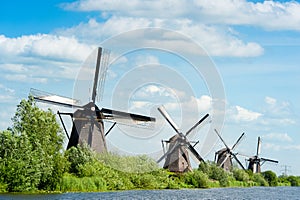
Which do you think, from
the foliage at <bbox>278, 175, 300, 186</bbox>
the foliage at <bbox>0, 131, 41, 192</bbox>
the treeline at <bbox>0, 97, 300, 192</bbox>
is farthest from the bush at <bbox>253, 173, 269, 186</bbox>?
the foliage at <bbox>0, 131, 41, 192</bbox>

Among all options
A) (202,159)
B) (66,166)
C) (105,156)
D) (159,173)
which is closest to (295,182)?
(202,159)

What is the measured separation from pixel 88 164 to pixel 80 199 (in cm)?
1167

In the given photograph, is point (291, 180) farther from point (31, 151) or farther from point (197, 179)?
point (31, 151)

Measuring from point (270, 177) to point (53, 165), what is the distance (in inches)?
2788

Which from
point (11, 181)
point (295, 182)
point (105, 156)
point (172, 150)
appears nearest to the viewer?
point (11, 181)

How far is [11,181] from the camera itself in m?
38.2

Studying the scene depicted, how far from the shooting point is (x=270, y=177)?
348 ft

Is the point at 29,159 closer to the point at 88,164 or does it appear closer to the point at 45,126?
the point at 45,126

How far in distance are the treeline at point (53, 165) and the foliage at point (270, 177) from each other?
48.4m

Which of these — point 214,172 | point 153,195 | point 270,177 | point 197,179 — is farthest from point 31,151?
point 270,177

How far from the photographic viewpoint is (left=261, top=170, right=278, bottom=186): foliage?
105 metres

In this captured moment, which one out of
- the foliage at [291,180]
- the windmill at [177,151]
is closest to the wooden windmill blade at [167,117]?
the windmill at [177,151]

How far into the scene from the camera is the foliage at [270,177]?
346ft

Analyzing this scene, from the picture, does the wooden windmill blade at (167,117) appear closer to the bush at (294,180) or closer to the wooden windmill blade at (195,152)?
the wooden windmill blade at (195,152)
